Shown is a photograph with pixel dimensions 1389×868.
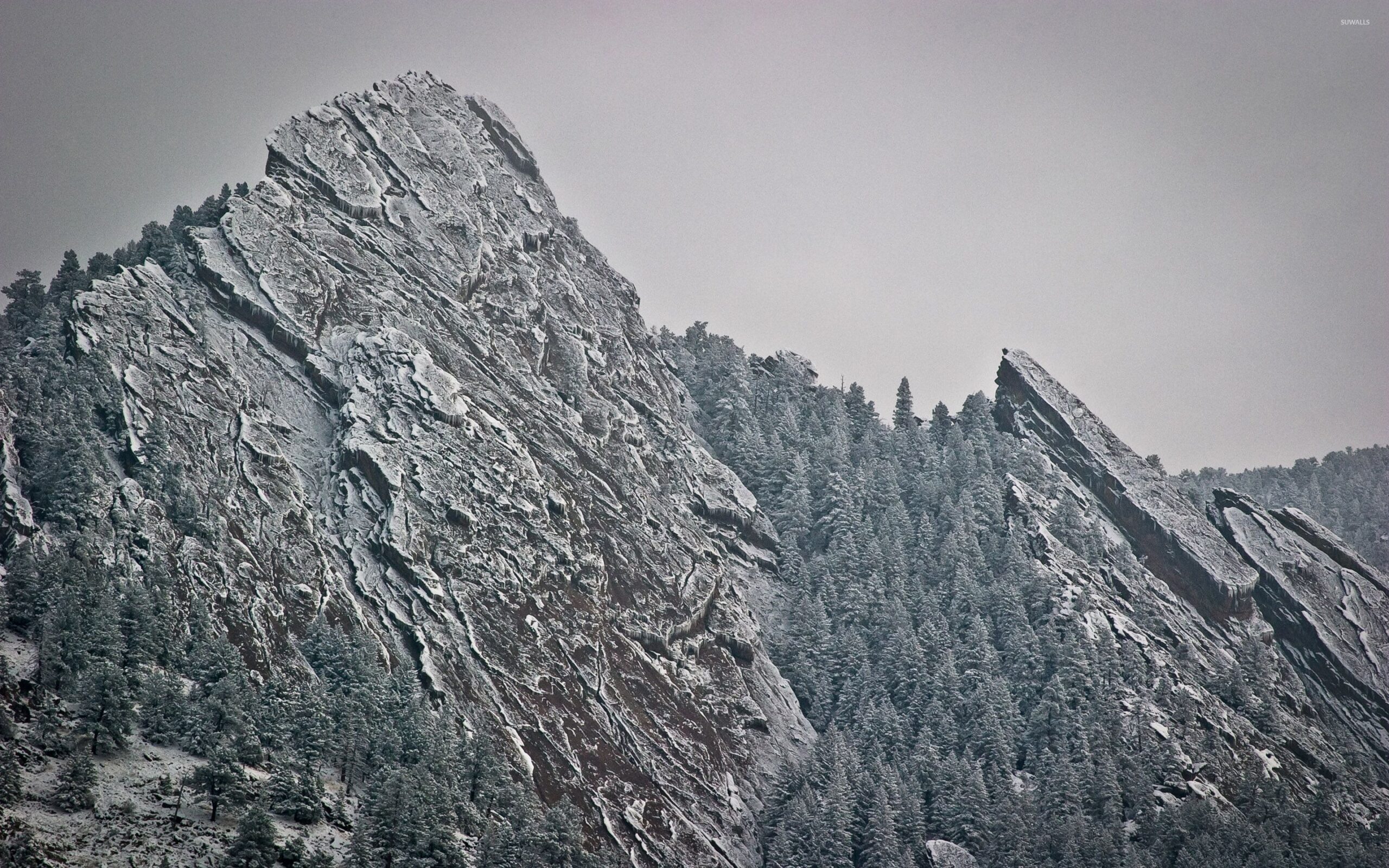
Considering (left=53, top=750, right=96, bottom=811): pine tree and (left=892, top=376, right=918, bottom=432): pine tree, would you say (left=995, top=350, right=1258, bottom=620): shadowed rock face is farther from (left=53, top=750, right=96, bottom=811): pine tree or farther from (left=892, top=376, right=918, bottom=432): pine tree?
(left=53, top=750, right=96, bottom=811): pine tree

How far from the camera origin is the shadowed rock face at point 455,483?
104 meters

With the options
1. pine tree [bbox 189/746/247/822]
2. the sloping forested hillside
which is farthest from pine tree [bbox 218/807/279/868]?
the sloping forested hillside

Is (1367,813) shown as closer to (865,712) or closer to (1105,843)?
(1105,843)

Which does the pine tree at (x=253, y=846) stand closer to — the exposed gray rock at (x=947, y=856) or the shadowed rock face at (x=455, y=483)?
the shadowed rock face at (x=455, y=483)

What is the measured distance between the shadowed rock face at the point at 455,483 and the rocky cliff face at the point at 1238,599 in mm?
37624

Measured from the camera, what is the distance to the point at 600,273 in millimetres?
166250

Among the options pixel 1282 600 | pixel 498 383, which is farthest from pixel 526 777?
pixel 1282 600

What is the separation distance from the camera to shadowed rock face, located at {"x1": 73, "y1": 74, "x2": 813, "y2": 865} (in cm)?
10400

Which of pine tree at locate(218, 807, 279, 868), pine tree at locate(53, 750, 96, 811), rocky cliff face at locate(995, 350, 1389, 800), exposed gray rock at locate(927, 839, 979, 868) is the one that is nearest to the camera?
pine tree at locate(53, 750, 96, 811)

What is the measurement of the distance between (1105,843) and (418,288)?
83330 millimetres

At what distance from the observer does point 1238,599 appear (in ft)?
476

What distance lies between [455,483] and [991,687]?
54.2 m

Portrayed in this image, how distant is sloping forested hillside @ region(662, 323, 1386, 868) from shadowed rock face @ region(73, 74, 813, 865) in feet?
23.8

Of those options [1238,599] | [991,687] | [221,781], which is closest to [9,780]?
[221,781]
